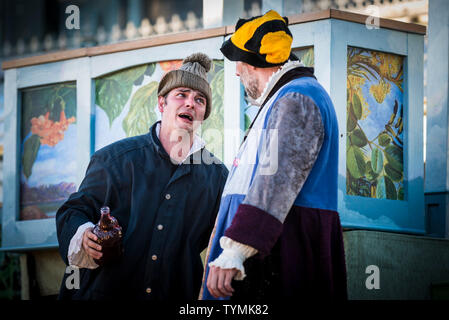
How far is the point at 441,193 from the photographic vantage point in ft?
16.6

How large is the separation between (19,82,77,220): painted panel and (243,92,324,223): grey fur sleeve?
2.93 m

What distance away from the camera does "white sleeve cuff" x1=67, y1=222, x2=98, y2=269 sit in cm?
338

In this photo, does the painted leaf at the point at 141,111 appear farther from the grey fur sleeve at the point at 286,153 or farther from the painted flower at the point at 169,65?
the grey fur sleeve at the point at 286,153

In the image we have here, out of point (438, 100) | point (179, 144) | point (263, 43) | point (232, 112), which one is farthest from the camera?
point (438, 100)


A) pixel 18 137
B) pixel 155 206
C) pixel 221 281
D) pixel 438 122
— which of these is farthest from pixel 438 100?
pixel 221 281

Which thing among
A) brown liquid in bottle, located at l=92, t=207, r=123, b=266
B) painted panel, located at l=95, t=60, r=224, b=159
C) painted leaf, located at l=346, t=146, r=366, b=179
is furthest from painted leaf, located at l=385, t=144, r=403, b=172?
brown liquid in bottle, located at l=92, t=207, r=123, b=266

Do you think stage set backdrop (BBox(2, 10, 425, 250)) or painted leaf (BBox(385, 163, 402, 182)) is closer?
stage set backdrop (BBox(2, 10, 425, 250))

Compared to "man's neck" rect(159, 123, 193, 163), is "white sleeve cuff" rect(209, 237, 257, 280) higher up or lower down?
lower down

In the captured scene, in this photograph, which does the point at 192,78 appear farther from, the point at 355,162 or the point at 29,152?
the point at 29,152

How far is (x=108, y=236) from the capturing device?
3.27 m

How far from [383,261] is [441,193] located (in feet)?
3.17

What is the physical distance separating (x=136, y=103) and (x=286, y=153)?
264 cm

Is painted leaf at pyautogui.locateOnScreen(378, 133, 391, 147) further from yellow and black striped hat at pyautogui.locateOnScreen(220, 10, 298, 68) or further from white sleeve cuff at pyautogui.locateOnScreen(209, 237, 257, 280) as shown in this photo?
white sleeve cuff at pyautogui.locateOnScreen(209, 237, 257, 280)

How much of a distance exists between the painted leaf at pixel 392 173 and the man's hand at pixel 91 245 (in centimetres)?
207
